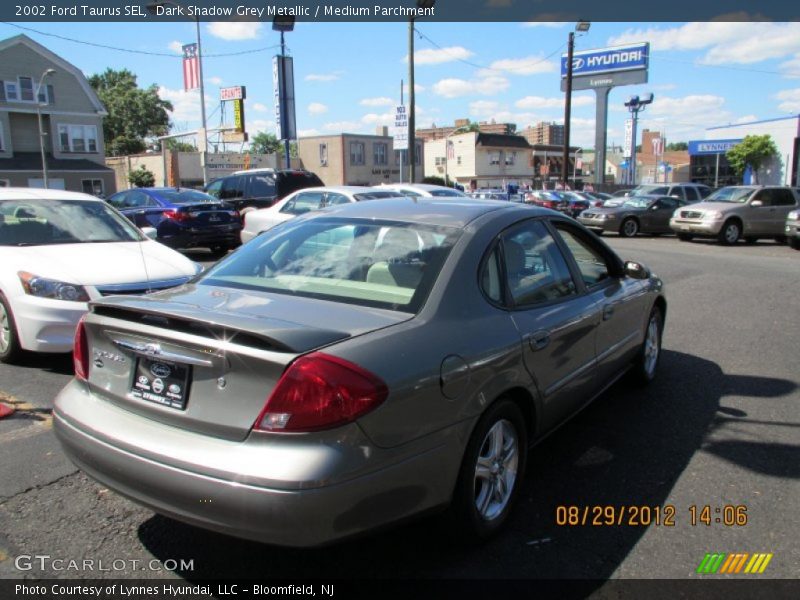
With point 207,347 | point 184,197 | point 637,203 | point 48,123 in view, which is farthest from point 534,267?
point 48,123

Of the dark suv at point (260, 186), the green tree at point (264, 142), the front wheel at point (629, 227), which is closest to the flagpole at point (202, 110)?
the dark suv at point (260, 186)

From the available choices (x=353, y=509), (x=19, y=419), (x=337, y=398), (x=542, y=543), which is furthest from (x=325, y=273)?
(x=19, y=419)

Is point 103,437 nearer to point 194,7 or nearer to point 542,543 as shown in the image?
point 542,543

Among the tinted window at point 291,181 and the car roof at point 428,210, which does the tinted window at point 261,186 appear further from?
the car roof at point 428,210

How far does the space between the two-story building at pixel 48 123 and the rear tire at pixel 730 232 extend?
3794cm

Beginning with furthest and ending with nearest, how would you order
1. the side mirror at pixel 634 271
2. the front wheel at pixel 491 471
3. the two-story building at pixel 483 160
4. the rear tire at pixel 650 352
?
the two-story building at pixel 483 160
the rear tire at pixel 650 352
the side mirror at pixel 634 271
the front wheel at pixel 491 471

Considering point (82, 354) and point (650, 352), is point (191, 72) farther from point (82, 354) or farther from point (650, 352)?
point (82, 354)

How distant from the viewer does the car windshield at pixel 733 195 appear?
62.5 feet

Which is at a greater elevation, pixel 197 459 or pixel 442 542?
pixel 197 459

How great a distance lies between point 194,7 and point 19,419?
87.1 feet

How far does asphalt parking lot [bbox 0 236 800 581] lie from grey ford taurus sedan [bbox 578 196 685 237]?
639 inches

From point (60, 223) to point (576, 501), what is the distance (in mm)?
5822

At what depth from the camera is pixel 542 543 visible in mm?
3008

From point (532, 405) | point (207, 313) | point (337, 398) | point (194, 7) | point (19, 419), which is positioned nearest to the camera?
point (337, 398)
